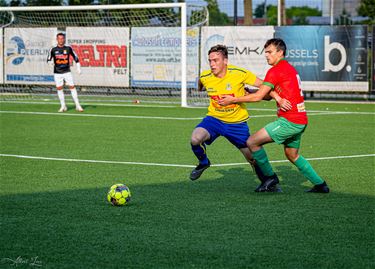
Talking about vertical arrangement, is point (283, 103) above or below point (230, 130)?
above

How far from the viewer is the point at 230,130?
9555mm

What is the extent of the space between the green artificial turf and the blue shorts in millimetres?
614

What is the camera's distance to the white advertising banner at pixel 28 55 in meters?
28.5

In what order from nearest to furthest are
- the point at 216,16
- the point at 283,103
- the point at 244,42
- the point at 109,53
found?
the point at 283,103
the point at 244,42
the point at 109,53
the point at 216,16

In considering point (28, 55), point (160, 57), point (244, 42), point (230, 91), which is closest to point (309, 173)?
point (230, 91)

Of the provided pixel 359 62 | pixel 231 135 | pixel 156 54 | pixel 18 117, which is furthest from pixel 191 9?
pixel 231 135

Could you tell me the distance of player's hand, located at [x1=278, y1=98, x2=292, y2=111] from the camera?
8.89 m

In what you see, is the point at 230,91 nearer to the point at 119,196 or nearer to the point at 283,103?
the point at 283,103

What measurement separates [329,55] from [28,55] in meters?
11.2

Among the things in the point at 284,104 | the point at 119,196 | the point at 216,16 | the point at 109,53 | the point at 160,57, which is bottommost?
the point at 119,196

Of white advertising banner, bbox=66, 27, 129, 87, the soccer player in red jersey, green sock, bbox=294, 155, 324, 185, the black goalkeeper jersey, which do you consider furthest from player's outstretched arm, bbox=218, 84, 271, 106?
white advertising banner, bbox=66, 27, 129, 87

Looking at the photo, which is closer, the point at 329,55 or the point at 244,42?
the point at 329,55

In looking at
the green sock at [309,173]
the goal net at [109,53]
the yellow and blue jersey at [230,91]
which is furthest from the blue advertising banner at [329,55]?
the green sock at [309,173]

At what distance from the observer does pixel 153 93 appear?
27.6 metres
